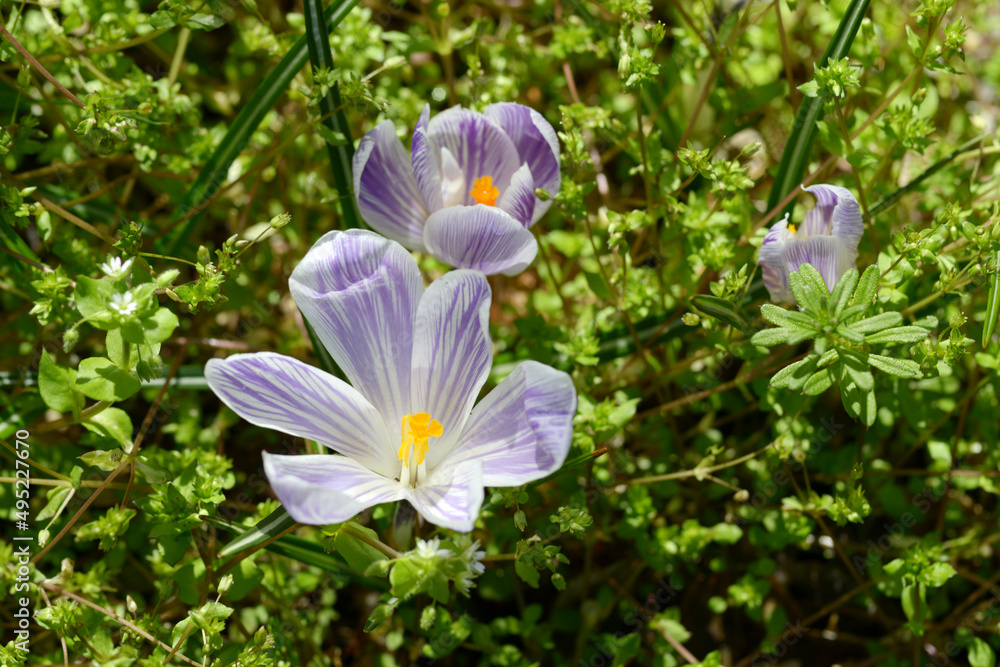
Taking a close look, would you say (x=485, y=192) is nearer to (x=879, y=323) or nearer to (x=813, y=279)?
(x=813, y=279)

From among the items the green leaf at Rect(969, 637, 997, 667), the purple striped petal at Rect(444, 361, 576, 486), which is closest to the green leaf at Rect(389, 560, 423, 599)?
the purple striped petal at Rect(444, 361, 576, 486)

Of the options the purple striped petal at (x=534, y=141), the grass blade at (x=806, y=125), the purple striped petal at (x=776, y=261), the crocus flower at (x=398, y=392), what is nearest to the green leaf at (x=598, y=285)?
the purple striped petal at (x=534, y=141)

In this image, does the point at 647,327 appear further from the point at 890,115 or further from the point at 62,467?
the point at 62,467

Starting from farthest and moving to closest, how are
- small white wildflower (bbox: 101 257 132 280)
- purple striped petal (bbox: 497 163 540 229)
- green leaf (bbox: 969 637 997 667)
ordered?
green leaf (bbox: 969 637 997 667)
purple striped petal (bbox: 497 163 540 229)
small white wildflower (bbox: 101 257 132 280)

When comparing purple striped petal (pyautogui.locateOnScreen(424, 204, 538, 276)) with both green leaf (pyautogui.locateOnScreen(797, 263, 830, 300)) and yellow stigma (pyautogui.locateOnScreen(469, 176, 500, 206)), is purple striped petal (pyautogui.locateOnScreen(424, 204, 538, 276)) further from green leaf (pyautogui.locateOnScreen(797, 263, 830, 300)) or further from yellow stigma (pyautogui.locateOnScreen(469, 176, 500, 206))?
green leaf (pyautogui.locateOnScreen(797, 263, 830, 300))

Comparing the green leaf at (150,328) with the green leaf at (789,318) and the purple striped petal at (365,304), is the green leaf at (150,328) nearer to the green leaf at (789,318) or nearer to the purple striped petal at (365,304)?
the purple striped petal at (365,304)

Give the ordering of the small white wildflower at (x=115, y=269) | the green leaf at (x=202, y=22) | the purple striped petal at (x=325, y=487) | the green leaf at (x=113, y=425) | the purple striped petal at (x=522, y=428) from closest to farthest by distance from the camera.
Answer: the purple striped petal at (x=325, y=487) → the purple striped petal at (x=522, y=428) → the small white wildflower at (x=115, y=269) → the green leaf at (x=113, y=425) → the green leaf at (x=202, y=22)

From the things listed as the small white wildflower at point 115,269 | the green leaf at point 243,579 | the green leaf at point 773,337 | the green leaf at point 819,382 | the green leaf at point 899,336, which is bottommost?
the green leaf at point 243,579
